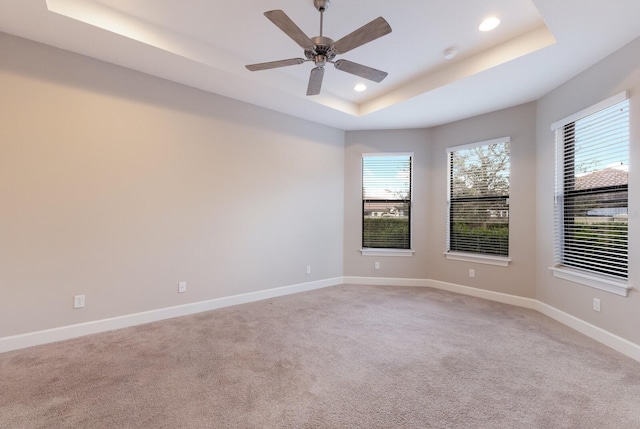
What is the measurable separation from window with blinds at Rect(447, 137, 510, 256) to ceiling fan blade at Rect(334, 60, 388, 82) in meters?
2.60

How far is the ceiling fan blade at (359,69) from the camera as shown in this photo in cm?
247

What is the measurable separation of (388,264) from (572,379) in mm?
3036

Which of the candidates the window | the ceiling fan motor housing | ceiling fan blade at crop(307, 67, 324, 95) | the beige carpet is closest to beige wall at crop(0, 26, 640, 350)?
the window

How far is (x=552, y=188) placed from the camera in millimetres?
3609

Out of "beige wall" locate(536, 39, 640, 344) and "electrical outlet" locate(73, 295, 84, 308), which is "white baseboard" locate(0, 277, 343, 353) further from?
"beige wall" locate(536, 39, 640, 344)

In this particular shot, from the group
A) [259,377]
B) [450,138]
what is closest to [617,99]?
[450,138]

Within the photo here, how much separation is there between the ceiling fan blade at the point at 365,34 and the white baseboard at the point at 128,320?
317 cm

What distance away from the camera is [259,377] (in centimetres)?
221

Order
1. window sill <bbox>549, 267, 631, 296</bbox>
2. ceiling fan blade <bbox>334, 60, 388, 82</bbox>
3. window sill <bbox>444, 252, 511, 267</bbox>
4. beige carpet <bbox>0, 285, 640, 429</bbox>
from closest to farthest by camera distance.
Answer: beige carpet <bbox>0, 285, 640, 429</bbox> → ceiling fan blade <bbox>334, 60, 388, 82</bbox> → window sill <bbox>549, 267, 631, 296</bbox> → window sill <bbox>444, 252, 511, 267</bbox>

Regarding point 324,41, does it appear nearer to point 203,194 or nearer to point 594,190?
point 203,194

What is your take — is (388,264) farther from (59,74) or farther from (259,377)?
(59,74)

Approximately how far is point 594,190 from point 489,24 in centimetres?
200

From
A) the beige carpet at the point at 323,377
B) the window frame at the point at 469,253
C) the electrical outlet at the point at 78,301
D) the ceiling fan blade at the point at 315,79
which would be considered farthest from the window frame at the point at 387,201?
the electrical outlet at the point at 78,301

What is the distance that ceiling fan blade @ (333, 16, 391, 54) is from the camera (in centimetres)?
199
